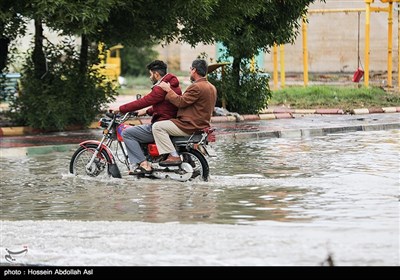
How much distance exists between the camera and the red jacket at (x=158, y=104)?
567 inches

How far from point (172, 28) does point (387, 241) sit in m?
12.0

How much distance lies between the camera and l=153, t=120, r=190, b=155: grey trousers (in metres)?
14.4

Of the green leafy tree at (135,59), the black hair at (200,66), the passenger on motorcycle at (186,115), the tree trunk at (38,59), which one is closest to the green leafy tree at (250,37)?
the tree trunk at (38,59)

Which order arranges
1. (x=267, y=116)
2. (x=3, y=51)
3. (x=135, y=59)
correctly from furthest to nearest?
(x=135, y=59) → (x=267, y=116) → (x=3, y=51)

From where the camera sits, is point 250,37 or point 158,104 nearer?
point 158,104

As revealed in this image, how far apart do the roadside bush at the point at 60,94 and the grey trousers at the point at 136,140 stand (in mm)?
6012

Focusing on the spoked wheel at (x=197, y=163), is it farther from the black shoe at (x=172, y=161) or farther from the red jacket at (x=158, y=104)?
the red jacket at (x=158, y=104)

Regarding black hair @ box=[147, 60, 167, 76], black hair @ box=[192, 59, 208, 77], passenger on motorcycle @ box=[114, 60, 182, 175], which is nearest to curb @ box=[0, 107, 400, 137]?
passenger on motorcycle @ box=[114, 60, 182, 175]

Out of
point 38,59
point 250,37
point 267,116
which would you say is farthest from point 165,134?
point 267,116

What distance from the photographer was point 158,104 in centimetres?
1463

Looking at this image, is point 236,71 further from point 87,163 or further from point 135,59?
point 135,59

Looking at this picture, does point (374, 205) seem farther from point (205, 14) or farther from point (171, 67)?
point (171, 67)

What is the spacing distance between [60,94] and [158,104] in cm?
677
